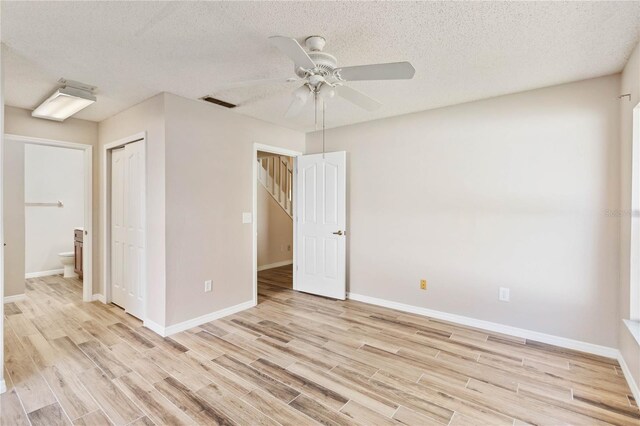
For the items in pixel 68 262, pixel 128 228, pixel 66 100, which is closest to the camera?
pixel 66 100

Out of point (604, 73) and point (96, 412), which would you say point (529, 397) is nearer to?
point (604, 73)

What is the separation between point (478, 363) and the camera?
2598mm

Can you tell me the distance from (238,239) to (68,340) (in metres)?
1.91

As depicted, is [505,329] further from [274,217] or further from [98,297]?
[98,297]

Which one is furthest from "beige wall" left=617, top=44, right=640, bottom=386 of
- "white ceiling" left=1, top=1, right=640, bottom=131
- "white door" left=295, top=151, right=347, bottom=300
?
"white door" left=295, top=151, right=347, bottom=300

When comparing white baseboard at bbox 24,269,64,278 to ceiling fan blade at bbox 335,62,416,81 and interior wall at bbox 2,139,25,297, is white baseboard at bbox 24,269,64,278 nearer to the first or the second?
interior wall at bbox 2,139,25,297

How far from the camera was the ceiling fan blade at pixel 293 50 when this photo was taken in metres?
1.59

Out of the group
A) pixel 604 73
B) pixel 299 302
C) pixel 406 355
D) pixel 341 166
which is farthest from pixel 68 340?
pixel 604 73

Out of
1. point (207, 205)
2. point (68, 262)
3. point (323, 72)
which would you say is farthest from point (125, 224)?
point (323, 72)

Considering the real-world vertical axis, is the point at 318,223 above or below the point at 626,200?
below

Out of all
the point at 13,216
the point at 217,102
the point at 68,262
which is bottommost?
the point at 68,262

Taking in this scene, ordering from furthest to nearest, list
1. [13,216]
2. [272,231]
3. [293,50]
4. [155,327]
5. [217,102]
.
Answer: [272,231]
[13,216]
[217,102]
[155,327]
[293,50]

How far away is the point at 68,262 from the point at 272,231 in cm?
364

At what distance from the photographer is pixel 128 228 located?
3740 millimetres
